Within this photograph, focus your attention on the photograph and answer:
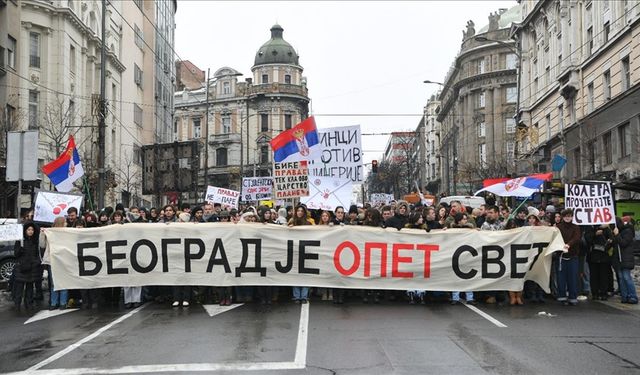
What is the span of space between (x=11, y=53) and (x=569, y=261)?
28.6 m

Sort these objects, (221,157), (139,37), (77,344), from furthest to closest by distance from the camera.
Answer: (221,157)
(139,37)
(77,344)

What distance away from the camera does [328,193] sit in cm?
1478

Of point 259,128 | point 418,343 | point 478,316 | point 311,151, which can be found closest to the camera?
point 418,343

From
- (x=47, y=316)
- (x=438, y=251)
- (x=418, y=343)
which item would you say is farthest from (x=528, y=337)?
(x=47, y=316)

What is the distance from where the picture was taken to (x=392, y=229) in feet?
40.2

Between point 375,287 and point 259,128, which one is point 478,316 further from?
point 259,128

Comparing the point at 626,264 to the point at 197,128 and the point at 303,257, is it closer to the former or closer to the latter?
the point at 303,257

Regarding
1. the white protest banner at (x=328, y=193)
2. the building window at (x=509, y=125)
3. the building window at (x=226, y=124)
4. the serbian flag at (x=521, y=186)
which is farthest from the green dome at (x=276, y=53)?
the white protest banner at (x=328, y=193)

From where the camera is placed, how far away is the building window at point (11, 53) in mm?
32062

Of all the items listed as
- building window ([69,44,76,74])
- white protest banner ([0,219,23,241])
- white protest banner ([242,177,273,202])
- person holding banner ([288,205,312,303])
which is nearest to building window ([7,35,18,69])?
building window ([69,44,76,74])

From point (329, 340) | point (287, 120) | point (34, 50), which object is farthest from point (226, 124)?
point (329, 340)

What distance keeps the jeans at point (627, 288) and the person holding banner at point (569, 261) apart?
0.97m

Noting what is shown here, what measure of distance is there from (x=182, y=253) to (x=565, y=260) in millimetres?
6682

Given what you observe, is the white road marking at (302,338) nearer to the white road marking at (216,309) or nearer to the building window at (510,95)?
the white road marking at (216,309)
